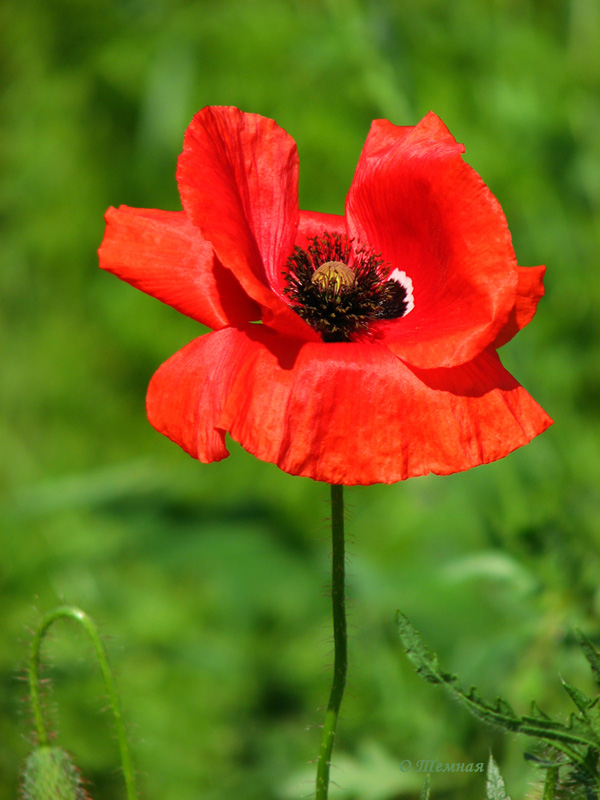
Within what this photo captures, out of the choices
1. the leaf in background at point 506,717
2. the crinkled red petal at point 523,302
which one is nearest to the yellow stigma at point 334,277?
the crinkled red petal at point 523,302

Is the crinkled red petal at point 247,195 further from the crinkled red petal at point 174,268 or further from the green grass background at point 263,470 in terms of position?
the green grass background at point 263,470

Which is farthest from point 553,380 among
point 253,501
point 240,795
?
point 240,795

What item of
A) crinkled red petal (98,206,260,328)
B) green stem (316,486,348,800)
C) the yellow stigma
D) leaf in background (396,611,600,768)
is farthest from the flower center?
leaf in background (396,611,600,768)

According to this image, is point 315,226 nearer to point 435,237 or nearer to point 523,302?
point 435,237

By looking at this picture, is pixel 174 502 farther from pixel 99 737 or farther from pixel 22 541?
pixel 99 737

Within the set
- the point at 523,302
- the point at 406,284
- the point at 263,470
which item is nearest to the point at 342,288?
→ the point at 406,284
